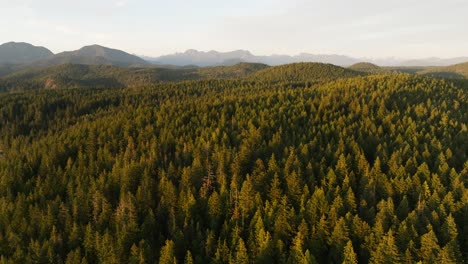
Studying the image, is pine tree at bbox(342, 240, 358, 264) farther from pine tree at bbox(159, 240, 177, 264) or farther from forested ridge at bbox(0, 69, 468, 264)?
pine tree at bbox(159, 240, 177, 264)

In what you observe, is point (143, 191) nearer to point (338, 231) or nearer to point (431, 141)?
point (338, 231)

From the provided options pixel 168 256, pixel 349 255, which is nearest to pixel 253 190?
pixel 168 256

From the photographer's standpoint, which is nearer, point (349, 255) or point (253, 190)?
point (349, 255)

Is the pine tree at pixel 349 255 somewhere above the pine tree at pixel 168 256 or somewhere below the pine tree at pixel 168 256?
above

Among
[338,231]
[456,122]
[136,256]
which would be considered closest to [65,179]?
[136,256]

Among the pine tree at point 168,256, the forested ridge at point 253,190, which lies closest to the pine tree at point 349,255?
the forested ridge at point 253,190

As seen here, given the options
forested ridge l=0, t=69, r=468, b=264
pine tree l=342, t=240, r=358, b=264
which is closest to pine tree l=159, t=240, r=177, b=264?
forested ridge l=0, t=69, r=468, b=264

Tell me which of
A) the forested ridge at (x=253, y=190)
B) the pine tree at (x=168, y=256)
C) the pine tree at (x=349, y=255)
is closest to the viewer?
the pine tree at (x=349, y=255)

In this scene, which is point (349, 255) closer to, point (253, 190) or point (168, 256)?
point (253, 190)

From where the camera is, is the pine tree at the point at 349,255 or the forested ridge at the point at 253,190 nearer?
the pine tree at the point at 349,255

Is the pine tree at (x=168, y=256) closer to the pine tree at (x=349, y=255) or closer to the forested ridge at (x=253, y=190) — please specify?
the forested ridge at (x=253, y=190)
